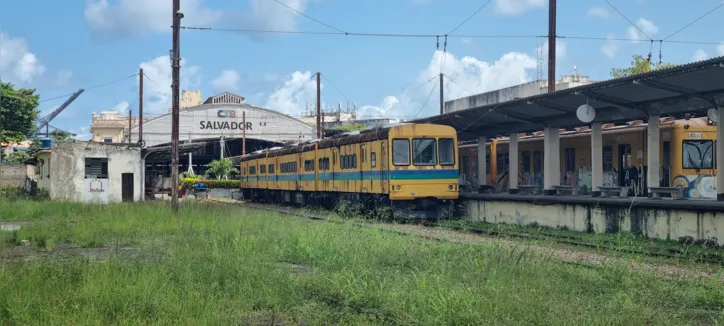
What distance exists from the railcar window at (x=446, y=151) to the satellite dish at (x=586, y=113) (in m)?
4.38

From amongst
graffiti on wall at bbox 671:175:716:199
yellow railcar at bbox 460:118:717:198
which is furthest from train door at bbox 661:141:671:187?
graffiti on wall at bbox 671:175:716:199

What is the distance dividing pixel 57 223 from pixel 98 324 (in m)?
A: 12.9

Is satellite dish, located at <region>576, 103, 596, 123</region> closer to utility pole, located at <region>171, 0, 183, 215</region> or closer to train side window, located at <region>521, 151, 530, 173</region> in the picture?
train side window, located at <region>521, 151, 530, 173</region>

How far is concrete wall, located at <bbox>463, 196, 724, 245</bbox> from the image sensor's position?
47.3ft

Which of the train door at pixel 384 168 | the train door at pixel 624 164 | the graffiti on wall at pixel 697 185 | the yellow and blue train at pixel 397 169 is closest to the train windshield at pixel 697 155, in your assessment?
the graffiti on wall at pixel 697 185

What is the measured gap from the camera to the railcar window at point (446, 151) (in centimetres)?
2216

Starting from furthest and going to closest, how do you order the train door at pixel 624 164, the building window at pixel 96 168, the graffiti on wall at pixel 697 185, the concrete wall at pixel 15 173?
the concrete wall at pixel 15 173 < the building window at pixel 96 168 < the train door at pixel 624 164 < the graffiti on wall at pixel 697 185

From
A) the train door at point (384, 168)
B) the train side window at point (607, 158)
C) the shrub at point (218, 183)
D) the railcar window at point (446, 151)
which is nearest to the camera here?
the train door at point (384, 168)

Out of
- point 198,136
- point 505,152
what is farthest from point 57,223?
point 198,136

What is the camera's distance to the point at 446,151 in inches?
876

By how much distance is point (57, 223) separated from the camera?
18.1m

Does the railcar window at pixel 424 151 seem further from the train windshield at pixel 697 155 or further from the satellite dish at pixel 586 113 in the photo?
the train windshield at pixel 697 155

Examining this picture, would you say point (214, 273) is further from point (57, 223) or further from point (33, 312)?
point (57, 223)

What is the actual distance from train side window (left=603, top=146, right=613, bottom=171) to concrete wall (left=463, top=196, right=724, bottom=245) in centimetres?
471
